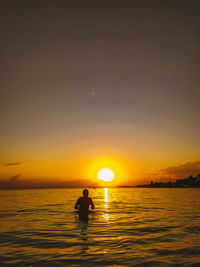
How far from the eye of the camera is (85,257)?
753cm

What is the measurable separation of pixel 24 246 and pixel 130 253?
4467mm

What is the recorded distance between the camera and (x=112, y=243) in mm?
9328

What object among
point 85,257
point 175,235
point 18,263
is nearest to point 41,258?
point 18,263

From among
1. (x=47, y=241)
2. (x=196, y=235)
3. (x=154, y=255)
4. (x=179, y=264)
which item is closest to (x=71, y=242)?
(x=47, y=241)

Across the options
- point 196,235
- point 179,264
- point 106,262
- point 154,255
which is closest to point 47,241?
point 106,262

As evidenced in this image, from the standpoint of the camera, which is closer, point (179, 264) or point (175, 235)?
point (179, 264)

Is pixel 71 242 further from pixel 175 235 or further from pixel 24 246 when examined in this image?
pixel 175 235

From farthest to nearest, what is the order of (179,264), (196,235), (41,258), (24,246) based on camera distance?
(196,235), (24,246), (41,258), (179,264)

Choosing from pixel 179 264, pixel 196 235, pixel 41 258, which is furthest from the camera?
pixel 196 235

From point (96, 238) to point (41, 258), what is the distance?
132 inches

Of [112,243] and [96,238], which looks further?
[96,238]

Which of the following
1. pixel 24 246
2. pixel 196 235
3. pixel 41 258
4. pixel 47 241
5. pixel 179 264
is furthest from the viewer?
pixel 196 235

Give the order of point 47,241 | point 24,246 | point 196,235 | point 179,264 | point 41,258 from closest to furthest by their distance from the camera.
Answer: point 179,264
point 41,258
point 24,246
point 47,241
point 196,235

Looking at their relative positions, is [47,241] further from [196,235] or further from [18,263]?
[196,235]
